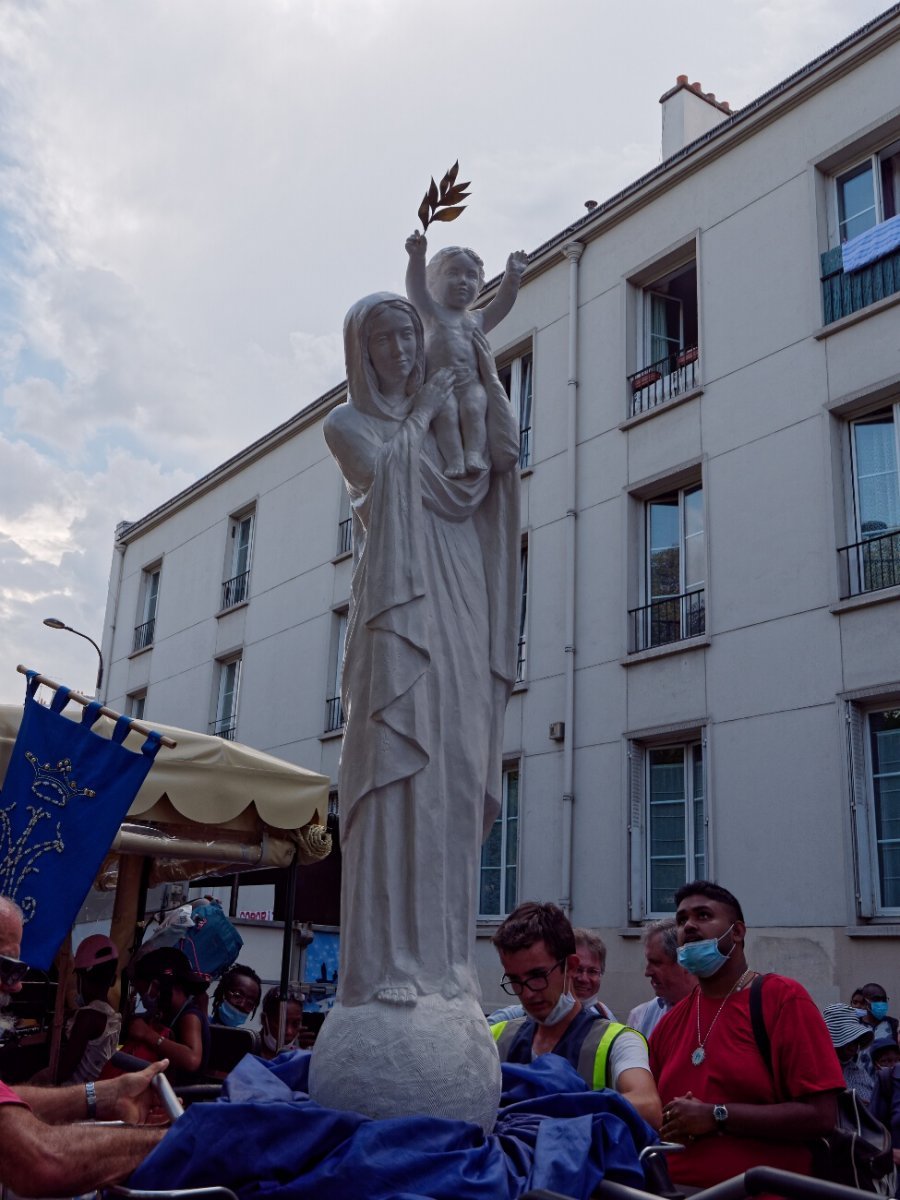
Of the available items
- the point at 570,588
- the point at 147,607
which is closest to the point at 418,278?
the point at 570,588

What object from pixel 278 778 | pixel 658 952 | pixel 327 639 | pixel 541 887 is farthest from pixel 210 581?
pixel 658 952

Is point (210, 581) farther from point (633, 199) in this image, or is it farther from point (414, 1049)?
point (414, 1049)

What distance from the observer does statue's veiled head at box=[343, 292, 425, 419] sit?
4.05m

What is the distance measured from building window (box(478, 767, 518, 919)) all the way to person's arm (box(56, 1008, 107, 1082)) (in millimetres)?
10224

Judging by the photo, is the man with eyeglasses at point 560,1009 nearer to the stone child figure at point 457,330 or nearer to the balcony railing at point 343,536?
→ the stone child figure at point 457,330

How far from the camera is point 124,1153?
2846 millimetres

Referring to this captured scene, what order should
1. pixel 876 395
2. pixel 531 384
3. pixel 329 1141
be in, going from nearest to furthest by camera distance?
pixel 329 1141, pixel 876 395, pixel 531 384

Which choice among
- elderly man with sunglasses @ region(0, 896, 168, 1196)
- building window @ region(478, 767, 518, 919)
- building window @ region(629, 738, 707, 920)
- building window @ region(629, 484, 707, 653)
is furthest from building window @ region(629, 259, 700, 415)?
elderly man with sunglasses @ region(0, 896, 168, 1196)

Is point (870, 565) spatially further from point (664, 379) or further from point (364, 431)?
point (364, 431)

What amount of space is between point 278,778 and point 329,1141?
14.0 ft

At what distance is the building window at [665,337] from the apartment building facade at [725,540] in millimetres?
39

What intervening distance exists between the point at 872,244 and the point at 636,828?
7002 millimetres

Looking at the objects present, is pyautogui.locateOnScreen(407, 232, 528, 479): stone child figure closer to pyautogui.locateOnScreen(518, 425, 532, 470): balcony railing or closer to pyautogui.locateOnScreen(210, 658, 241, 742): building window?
pyautogui.locateOnScreen(518, 425, 532, 470): balcony railing

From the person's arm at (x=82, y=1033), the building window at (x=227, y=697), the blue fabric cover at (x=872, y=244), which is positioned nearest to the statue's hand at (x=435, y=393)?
the person's arm at (x=82, y=1033)
